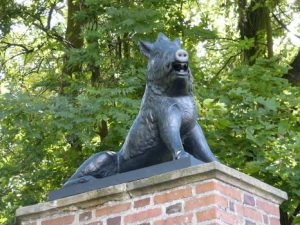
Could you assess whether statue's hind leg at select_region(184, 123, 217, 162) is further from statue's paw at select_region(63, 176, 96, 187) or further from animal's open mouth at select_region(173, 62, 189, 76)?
statue's paw at select_region(63, 176, 96, 187)

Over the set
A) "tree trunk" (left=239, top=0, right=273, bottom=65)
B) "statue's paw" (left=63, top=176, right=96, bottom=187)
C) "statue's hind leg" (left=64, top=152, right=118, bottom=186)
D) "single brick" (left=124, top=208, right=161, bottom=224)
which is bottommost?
"single brick" (left=124, top=208, right=161, bottom=224)

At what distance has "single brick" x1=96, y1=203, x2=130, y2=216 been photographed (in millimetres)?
5090

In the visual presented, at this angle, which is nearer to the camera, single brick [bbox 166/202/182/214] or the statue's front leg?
single brick [bbox 166/202/182/214]

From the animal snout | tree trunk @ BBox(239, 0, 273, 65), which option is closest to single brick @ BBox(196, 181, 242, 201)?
the animal snout

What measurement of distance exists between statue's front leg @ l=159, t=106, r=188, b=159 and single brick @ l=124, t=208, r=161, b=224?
421 millimetres

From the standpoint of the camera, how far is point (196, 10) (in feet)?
41.9

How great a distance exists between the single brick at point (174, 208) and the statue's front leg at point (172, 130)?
385mm

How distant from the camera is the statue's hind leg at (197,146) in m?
5.41

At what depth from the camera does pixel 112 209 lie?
514cm

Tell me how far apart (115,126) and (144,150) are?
4.31m

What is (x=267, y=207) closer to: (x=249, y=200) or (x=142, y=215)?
(x=249, y=200)

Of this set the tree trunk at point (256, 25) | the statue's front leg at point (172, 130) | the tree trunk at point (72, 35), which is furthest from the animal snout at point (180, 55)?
the tree trunk at point (256, 25)

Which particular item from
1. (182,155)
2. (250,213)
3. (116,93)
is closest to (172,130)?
(182,155)

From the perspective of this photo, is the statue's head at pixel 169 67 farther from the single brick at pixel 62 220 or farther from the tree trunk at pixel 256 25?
the tree trunk at pixel 256 25
